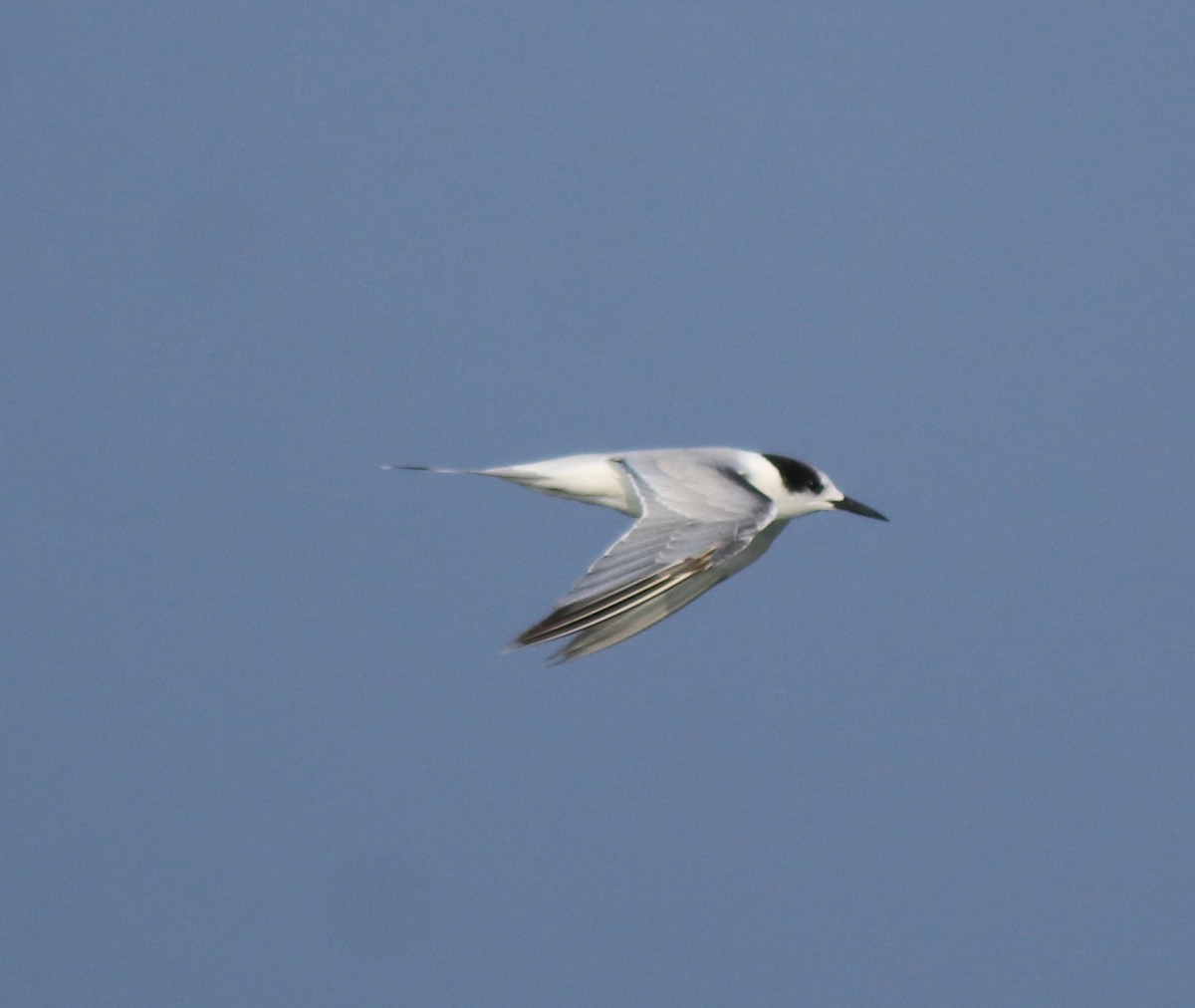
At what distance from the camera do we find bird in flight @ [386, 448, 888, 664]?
8.70 m

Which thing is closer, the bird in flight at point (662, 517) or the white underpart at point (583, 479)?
the bird in flight at point (662, 517)

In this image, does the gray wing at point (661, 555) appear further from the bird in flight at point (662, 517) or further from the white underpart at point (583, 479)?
the white underpart at point (583, 479)

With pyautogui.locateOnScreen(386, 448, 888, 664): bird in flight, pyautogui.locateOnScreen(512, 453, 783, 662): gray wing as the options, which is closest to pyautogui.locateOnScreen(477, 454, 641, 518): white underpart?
pyautogui.locateOnScreen(386, 448, 888, 664): bird in flight

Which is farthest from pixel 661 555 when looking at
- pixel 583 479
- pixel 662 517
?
pixel 583 479

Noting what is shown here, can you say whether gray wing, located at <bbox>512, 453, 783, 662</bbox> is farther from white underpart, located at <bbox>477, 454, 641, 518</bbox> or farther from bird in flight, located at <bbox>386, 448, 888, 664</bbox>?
white underpart, located at <bbox>477, 454, 641, 518</bbox>

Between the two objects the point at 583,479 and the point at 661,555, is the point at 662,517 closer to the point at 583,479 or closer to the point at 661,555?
the point at 661,555

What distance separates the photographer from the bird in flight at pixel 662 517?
870 centimetres

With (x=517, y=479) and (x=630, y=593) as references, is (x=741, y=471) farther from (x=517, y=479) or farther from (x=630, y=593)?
(x=630, y=593)

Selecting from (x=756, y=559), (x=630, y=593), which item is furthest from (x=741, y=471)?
(x=630, y=593)

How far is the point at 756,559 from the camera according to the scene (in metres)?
10.5

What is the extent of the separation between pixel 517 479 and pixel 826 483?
1.78 meters

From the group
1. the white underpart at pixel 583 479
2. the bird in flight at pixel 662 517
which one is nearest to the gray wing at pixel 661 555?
the bird in flight at pixel 662 517

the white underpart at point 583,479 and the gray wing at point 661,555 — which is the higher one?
A: the white underpart at point 583,479

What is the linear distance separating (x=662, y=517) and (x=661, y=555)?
0.38 metres
